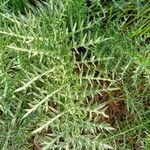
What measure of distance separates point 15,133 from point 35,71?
0.28 m

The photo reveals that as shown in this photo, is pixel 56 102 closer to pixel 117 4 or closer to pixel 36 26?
pixel 36 26

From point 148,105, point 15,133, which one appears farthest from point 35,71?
point 148,105

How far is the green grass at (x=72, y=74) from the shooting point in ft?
4.92

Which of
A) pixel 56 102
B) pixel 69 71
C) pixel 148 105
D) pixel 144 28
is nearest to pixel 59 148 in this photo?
pixel 56 102

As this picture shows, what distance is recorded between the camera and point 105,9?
5.54ft

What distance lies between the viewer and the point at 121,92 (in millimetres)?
1716

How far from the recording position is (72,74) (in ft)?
5.16

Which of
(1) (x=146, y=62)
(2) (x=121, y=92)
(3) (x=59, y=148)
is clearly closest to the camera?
(1) (x=146, y=62)

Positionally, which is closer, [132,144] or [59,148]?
[59,148]

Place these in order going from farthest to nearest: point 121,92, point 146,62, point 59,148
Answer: point 121,92, point 59,148, point 146,62

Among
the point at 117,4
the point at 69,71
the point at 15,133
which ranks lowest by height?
the point at 15,133

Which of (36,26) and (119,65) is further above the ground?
(36,26)

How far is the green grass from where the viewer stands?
150 cm

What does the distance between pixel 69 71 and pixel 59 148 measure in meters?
0.28
